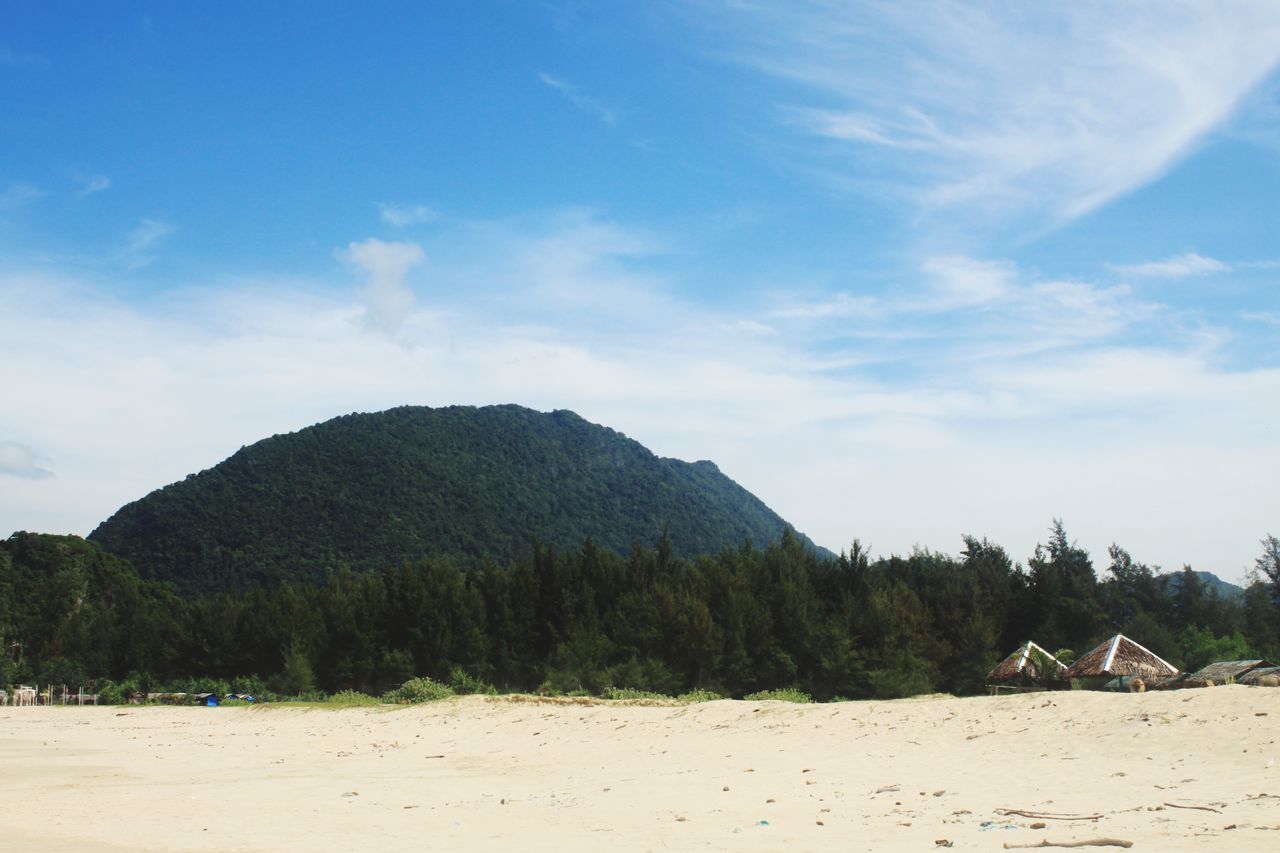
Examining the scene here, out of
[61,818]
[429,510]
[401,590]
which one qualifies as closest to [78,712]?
[401,590]

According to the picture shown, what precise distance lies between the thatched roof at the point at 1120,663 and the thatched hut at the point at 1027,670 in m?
0.77

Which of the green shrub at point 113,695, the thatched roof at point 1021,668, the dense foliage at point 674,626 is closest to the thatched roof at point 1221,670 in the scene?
the thatched roof at point 1021,668

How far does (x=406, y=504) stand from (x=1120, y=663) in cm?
8419

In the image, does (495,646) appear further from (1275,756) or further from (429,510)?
(429,510)

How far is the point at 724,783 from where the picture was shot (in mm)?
11633

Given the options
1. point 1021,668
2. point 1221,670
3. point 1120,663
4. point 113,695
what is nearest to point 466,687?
point 1021,668

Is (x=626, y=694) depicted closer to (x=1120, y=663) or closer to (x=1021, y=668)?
(x=1021, y=668)

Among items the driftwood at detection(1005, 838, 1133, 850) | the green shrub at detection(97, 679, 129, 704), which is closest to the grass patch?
the driftwood at detection(1005, 838, 1133, 850)

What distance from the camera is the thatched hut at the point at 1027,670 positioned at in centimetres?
2898

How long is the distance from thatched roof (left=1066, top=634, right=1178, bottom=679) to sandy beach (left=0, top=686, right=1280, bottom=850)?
13292 mm

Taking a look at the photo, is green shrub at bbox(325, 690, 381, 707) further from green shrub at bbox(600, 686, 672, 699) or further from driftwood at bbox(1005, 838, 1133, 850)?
driftwood at bbox(1005, 838, 1133, 850)

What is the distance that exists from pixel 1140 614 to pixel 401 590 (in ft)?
108

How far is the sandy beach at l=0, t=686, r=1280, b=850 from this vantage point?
8211mm

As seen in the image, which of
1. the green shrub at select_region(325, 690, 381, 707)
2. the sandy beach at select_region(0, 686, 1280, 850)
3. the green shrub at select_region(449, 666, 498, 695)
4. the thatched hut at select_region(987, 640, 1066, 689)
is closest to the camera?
the sandy beach at select_region(0, 686, 1280, 850)
